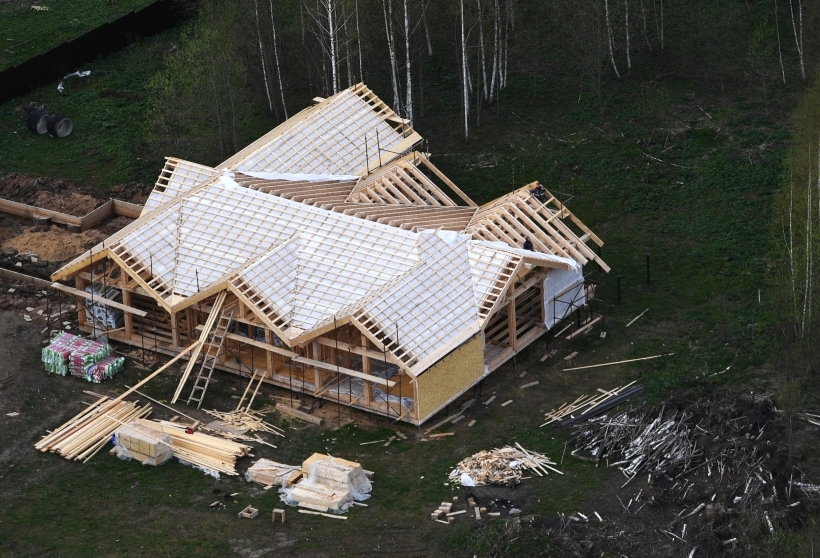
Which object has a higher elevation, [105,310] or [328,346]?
[105,310]

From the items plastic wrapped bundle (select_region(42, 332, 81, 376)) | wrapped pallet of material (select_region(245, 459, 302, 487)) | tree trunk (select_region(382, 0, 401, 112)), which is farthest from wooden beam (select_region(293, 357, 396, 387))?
tree trunk (select_region(382, 0, 401, 112))

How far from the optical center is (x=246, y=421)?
166 feet

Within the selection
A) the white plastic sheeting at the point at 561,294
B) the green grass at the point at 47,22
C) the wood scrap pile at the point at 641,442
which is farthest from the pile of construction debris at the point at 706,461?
the green grass at the point at 47,22

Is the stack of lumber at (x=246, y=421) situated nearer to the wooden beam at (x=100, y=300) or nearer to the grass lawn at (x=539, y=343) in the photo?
the grass lawn at (x=539, y=343)

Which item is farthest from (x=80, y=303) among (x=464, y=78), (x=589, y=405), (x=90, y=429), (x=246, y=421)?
(x=464, y=78)

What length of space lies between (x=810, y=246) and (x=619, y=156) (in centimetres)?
1611

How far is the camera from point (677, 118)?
66375 millimetres

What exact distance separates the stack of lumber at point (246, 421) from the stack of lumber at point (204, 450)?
124cm

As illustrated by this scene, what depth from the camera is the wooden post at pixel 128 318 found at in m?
54.5

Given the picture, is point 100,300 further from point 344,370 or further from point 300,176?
point 344,370

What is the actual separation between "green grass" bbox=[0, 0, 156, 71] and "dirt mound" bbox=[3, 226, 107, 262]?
14.2 meters

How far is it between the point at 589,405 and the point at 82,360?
56.1ft

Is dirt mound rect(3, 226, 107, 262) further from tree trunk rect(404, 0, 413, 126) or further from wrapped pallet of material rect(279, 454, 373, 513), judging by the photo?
wrapped pallet of material rect(279, 454, 373, 513)

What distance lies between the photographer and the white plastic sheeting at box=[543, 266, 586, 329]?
54.0 m
